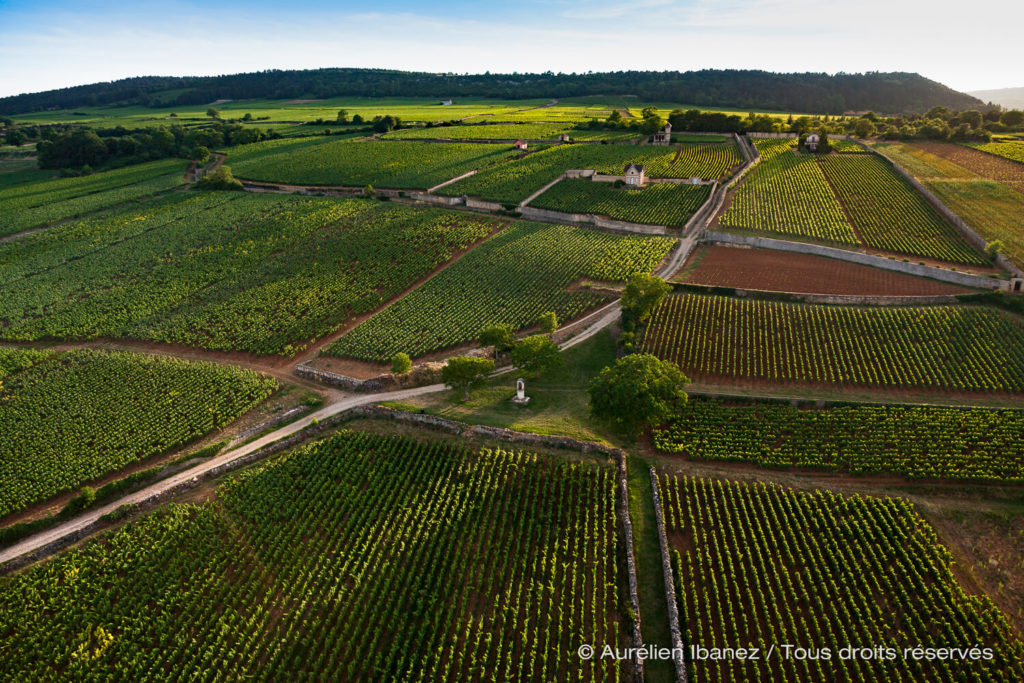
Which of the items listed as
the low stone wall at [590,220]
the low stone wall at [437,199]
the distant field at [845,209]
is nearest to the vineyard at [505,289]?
the low stone wall at [590,220]

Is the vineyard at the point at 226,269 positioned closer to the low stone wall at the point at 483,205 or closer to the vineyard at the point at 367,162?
the low stone wall at the point at 483,205

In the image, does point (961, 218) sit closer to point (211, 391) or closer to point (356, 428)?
point (356, 428)

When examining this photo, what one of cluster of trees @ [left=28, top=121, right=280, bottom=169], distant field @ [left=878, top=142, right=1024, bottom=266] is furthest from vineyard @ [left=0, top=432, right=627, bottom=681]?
cluster of trees @ [left=28, top=121, right=280, bottom=169]

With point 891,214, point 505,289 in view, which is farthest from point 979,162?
point 505,289

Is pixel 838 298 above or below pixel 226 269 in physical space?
below

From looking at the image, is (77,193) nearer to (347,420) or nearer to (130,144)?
(130,144)

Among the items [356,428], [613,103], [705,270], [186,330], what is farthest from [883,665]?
[613,103]
